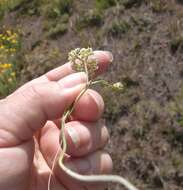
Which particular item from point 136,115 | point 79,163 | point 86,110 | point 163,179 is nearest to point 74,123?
point 86,110

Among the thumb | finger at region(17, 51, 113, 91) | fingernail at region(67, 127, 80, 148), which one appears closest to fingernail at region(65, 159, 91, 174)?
fingernail at region(67, 127, 80, 148)

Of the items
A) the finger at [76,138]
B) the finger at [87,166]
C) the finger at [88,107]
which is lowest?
the finger at [87,166]

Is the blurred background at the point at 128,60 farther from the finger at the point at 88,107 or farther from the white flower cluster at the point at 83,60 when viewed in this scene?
the white flower cluster at the point at 83,60

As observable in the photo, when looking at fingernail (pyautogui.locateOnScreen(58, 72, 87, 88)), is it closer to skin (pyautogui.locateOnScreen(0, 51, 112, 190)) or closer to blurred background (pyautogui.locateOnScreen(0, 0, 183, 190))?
skin (pyautogui.locateOnScreen(0, 51, 112, 190))

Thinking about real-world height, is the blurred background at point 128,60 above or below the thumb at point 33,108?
below

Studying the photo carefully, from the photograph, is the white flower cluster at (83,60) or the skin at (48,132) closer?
the white flower cluster at (83,60)

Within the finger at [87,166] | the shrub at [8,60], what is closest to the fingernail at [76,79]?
the finger at [87,166]

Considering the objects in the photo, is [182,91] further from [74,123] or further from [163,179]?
[74,123]
